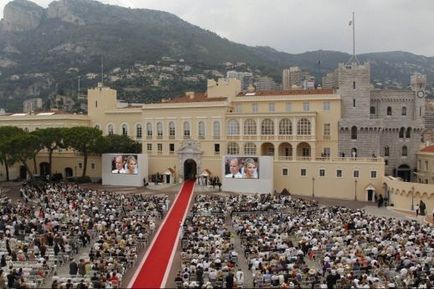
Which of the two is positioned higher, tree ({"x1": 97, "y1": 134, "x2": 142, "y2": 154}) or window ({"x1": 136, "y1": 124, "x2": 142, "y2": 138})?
window ({"x1": 136, "y1": 124, "x2": 142, "y2": 138})

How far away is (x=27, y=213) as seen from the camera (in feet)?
135

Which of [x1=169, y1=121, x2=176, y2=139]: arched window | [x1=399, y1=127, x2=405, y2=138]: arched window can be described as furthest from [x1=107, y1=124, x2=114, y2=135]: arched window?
[x1=399, y1=127, x2=405, y2=138]: arched window

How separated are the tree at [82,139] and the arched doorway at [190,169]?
476 inches

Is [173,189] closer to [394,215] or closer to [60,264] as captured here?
[394,215]

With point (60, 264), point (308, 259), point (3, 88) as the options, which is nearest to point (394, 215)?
point (308, 259)

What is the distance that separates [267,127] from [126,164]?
59.5 ft

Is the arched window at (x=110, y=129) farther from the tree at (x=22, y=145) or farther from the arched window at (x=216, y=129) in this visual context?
the arched window at (x=216, y=129)

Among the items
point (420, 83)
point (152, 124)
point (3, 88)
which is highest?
point (3, 88)

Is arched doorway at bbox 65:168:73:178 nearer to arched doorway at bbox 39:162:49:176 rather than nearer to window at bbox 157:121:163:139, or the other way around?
arched doorway at bbox 39:162:49:176

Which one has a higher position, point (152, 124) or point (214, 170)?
point (152, 124)

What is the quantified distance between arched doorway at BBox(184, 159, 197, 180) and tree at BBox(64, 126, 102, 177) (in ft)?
39.6

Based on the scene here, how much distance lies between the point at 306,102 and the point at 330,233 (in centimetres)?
3365

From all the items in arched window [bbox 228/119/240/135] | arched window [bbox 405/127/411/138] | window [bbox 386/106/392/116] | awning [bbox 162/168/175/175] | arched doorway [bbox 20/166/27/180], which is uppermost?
window [bbox 386/106/392/116]

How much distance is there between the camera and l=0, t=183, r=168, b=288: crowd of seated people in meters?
24.7
